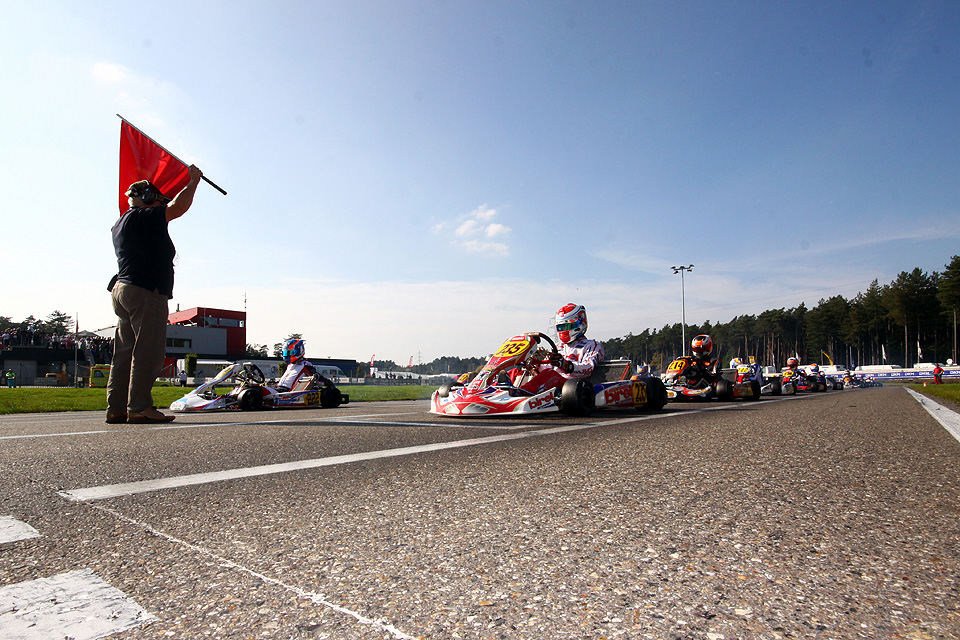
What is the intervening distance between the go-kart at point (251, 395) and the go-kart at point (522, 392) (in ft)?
14.8

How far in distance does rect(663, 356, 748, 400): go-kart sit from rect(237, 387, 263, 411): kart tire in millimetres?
10093

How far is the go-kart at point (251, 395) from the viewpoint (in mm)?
10188

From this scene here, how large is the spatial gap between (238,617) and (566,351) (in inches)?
361

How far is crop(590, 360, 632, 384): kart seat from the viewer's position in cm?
970

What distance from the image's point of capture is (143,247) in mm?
5922

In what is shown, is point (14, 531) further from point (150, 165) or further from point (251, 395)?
point (251, 395)

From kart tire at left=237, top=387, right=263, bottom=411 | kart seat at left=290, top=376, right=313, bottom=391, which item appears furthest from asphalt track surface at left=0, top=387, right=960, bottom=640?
kart seat at left=290, top=376, right=313, bottom=391

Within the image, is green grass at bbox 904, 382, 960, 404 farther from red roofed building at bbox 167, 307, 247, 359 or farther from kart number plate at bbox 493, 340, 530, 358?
red roofed building at bbox 167, 307, 247, 359

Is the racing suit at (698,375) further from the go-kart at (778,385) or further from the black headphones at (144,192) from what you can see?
the black headphones at (144,192)

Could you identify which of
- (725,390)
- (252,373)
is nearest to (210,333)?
(252,373)

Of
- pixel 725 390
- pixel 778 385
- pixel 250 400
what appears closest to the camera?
pixel 250 400

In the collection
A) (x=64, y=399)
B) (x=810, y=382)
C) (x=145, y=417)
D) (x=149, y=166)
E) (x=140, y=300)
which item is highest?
(x=149, y=166)

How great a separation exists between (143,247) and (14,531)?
16.1ft

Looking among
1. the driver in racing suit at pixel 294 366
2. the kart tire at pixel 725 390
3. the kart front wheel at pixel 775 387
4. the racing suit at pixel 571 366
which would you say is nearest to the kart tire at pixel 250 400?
the driver in racing suit at pixel 294 366
